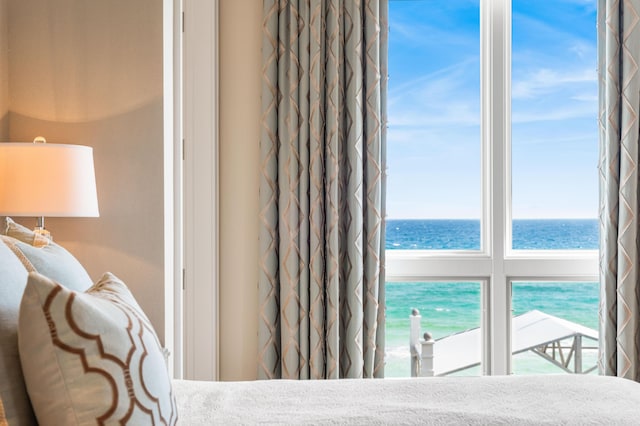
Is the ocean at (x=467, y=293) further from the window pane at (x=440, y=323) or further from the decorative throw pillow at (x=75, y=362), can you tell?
the decorative throw pillow at (x=75, y=362)

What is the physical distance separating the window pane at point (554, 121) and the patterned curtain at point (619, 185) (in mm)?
208

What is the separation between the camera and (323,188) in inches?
120

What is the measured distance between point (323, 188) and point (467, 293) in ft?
3.17

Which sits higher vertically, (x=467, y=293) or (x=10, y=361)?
(x=10, y=361)

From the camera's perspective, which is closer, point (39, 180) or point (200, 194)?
point (39, 180)

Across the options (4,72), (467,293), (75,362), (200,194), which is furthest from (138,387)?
(467,293)

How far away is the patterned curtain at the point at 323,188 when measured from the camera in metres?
3.01

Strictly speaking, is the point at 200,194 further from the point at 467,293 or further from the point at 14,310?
the point at 14,310

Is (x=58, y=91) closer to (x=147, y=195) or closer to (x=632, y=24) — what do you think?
(x=147, y=195)

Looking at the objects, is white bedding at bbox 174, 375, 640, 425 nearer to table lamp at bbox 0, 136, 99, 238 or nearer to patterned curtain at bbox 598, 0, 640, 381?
table lamp at bbox 0, 136, 99, 238

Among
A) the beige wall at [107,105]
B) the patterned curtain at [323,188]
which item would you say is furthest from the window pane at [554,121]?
the beige wall at [107,105]

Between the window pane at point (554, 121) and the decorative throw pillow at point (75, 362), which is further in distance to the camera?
the window pane at point (554, 121)

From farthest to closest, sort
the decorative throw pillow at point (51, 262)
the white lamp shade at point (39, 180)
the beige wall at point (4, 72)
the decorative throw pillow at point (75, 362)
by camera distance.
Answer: the beige wall at point (4, 72), the white lamp shade at point (39, 180), the decorative throw pillow at point (51, 262), the decorative throw pillow at point (75, 362)

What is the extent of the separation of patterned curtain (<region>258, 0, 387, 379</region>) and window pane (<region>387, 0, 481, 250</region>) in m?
0.26
